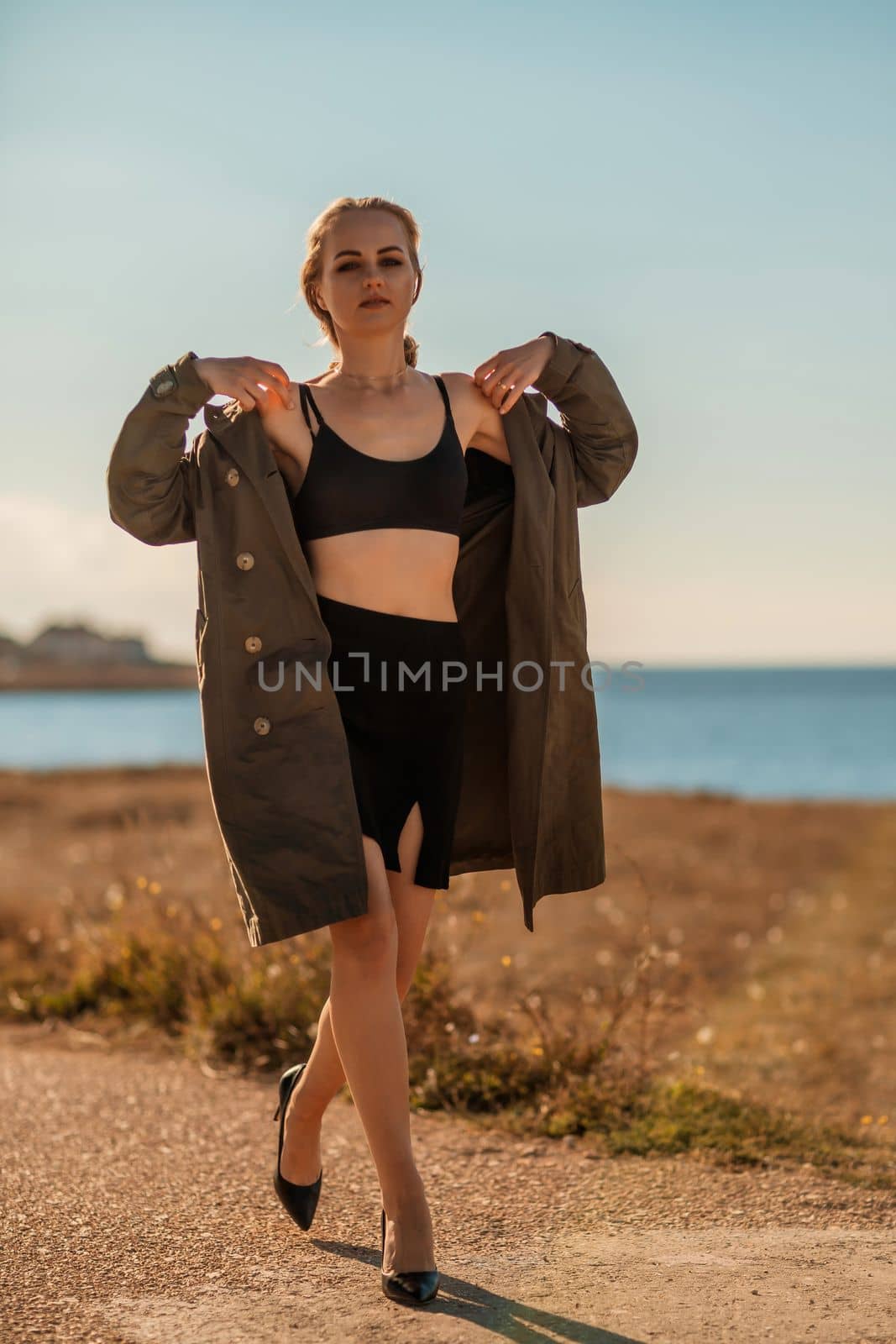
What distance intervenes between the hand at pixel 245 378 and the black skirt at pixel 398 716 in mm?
479

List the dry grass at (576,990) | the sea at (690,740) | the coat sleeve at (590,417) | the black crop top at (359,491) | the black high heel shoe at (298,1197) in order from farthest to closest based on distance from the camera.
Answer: the sea at (690,740) → the dry grass at (576,990) → the coat sleeve at (590,417) → the black high heel shoe at (298,1197) → the black crop top at (359,491)

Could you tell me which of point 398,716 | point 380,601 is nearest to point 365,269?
point 380,601

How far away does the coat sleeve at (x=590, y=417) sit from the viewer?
141 inches

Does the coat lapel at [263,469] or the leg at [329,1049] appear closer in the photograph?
the coat lapel at [263,469]

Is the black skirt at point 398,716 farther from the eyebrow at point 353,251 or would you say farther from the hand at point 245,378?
the eyebrow at point 353,251

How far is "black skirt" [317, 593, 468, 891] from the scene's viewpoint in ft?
10.5

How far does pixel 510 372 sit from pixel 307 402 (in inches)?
21.5

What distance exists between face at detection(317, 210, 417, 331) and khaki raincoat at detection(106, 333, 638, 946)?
40 centimetres

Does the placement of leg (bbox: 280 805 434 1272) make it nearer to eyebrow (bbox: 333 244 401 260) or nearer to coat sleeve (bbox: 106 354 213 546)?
coat sleeve (bbox: 106 354 213 546)

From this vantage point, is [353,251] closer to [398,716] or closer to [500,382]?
[500,382]

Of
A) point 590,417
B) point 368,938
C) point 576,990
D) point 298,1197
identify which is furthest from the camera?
point 576,990

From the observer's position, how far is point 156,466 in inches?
122

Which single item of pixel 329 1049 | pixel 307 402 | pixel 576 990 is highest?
pixel 307 402

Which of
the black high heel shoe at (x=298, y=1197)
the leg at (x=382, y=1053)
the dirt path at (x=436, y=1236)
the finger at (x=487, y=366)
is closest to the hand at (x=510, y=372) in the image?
the finger at (x=487, y=366)
